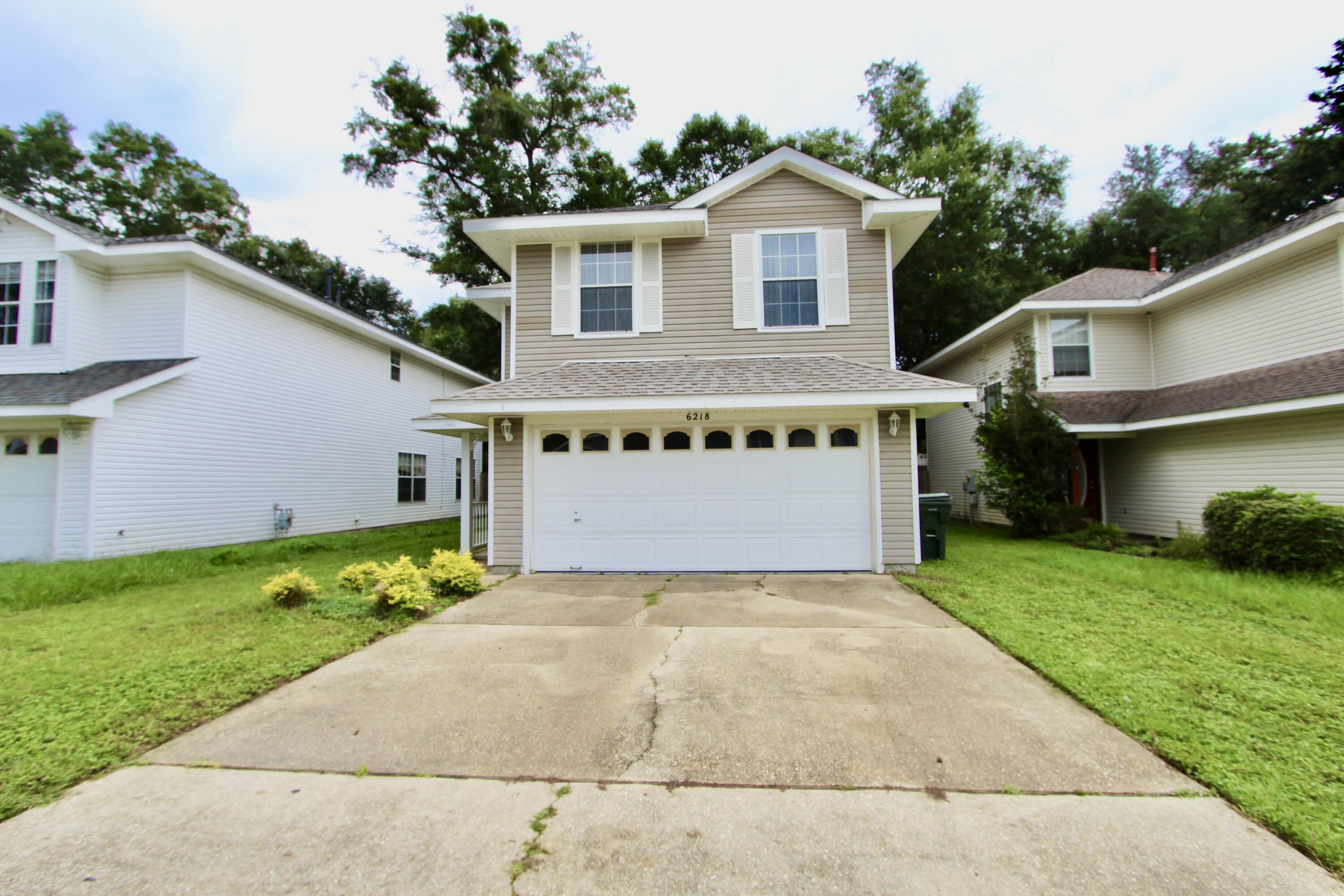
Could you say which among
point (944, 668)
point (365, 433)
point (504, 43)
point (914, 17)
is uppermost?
point (504, 43)

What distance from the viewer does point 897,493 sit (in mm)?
8438

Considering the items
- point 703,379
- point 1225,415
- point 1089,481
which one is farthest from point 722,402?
point 1089,481

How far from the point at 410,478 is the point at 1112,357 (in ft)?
63.8

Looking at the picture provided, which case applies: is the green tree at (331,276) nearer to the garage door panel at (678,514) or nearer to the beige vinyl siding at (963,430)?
the garage door panel at (678,514)

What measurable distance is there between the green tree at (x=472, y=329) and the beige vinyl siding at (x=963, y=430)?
52.9ft

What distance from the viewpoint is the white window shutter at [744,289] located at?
944cm

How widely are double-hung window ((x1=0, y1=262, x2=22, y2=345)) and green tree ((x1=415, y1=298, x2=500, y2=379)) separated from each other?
11892 mm

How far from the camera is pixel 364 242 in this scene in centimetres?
2259

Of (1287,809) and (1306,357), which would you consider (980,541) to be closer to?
(1306,357)

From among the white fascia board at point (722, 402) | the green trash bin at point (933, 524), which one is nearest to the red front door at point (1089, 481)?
the green trash bin at point (933, 524)

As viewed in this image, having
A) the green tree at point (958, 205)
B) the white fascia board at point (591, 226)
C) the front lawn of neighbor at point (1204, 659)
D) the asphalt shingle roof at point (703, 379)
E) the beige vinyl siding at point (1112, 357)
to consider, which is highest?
the green tree at point (958, 205)

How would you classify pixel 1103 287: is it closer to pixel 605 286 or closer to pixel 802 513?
pixel 802 513

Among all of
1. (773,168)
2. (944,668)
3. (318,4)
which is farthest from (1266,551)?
(318,4)

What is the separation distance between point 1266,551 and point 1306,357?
504 cm
